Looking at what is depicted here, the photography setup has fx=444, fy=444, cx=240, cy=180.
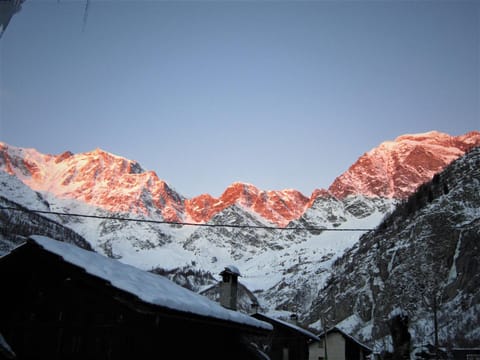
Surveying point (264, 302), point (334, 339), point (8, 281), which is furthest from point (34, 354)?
point (264, 302)

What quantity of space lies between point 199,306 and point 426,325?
Result: 49.0 meters

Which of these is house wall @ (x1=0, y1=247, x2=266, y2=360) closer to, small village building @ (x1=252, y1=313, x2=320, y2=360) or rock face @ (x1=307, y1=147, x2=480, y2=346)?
small village building @ (x1=252, y1=313, x2=320, y2=360)

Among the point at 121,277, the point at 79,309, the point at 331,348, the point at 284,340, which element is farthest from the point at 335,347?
the point at 121,277

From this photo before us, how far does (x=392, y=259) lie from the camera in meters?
74.2

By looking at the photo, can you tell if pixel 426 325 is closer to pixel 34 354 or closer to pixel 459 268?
pixel 459 268

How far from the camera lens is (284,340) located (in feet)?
92.6

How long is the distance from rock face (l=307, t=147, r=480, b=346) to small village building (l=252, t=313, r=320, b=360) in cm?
1678

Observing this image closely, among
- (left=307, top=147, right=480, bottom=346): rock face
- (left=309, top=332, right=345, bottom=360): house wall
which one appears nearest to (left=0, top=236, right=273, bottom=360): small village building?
(left=309, top=332, right=345, bottom=360): house wall

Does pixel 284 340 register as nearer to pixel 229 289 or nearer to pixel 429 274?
pixel 229 289

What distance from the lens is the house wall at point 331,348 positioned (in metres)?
37.5

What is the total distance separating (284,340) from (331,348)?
38.9 feet

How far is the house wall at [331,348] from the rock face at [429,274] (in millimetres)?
10334

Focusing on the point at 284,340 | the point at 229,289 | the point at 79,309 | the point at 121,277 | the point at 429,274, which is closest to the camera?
the point at 121,277

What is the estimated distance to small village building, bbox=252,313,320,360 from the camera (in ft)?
90.3
